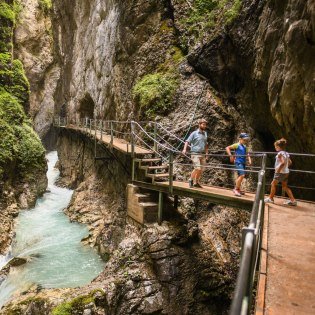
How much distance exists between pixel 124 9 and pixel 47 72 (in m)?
21.9

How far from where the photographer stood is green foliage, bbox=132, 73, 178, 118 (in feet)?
41.6

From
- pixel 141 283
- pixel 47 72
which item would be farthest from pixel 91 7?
pixel 141 283

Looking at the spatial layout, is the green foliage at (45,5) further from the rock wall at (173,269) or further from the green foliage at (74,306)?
the green foliage at (74,306)

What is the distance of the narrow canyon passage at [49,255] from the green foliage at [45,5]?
85.5 ft

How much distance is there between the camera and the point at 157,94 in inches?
498

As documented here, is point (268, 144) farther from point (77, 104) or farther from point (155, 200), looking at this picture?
point (77, 104)

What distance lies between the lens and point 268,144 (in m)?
11.5

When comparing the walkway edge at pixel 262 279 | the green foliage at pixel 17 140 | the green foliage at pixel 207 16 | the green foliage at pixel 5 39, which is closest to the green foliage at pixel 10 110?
the green foliage at pixel 17 140

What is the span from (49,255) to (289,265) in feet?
32.7

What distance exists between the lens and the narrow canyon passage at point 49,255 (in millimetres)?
10062

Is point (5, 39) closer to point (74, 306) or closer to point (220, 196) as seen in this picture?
point (74, 306)

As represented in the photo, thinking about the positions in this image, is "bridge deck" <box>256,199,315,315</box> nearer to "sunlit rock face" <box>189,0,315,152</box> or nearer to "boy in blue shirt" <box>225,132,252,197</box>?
"boy in blue shirt" <box>225,132,252,197</box>

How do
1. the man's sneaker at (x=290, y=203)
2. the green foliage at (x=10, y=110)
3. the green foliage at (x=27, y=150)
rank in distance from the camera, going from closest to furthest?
the man's sneaker at (x=290, y=203)
the green foliage at (x=10, y=110)
the green foliage at (x=27, y=150)

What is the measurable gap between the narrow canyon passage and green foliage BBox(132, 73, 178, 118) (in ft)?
19.5
